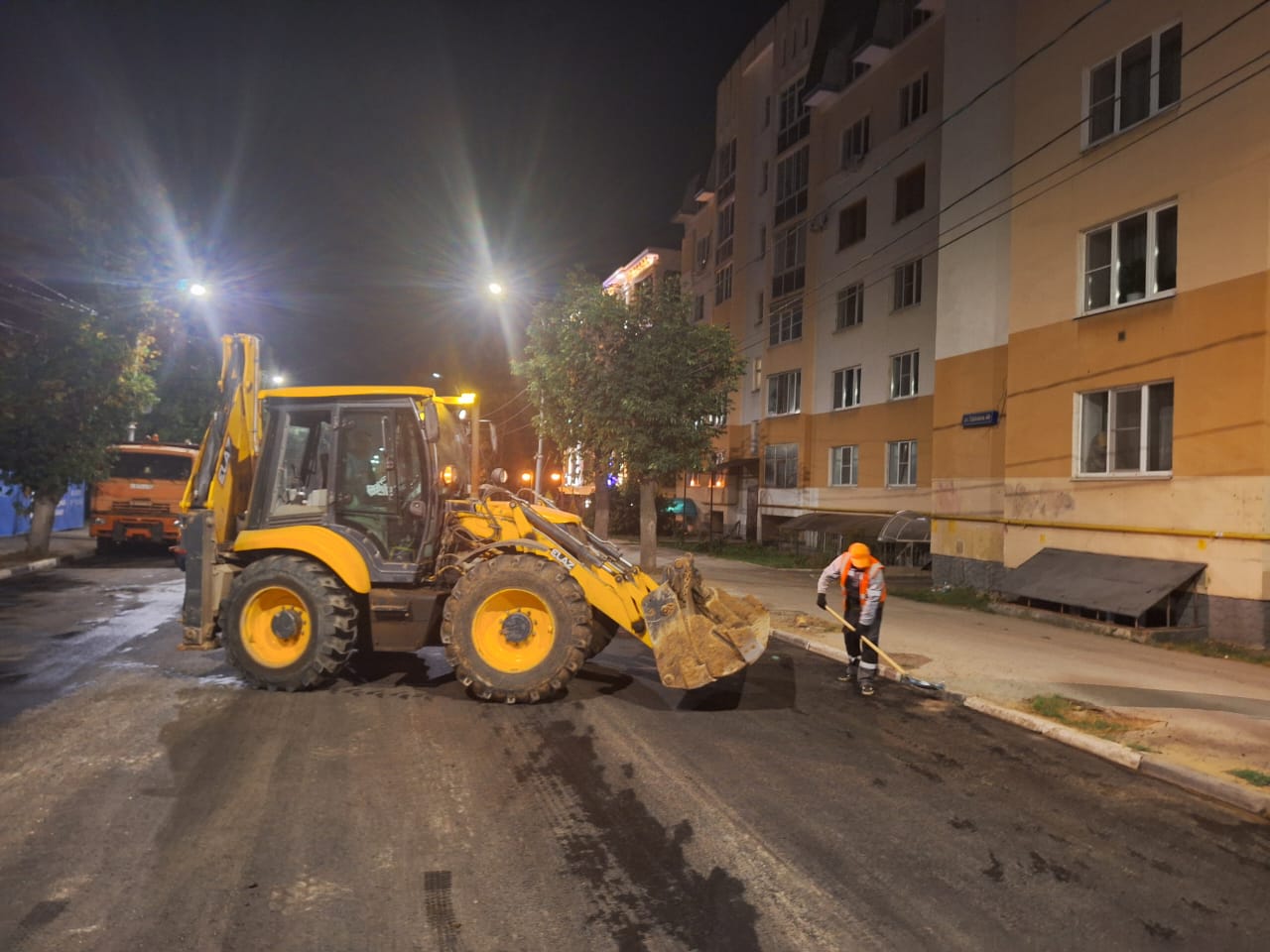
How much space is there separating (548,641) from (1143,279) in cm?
1119

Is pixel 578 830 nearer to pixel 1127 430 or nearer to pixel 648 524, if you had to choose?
pixel 1127 430

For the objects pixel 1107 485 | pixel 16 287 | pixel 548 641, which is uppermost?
pixel 16 287

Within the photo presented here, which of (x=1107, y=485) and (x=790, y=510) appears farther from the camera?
(x=790, y=510)

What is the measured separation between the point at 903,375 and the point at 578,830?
2224 cm

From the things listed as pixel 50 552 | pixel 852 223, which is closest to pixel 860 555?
pixel 50 552

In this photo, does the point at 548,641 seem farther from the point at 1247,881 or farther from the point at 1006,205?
the point at 1006,205

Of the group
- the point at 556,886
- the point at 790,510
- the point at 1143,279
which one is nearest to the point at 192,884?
the point at 556,886

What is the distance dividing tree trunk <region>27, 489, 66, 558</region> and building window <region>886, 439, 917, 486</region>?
21079 millimetres

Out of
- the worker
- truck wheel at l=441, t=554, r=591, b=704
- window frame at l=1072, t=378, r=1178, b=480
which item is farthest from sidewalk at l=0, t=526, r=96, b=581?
window frame at l=1072, t=378, r=1178, b=480

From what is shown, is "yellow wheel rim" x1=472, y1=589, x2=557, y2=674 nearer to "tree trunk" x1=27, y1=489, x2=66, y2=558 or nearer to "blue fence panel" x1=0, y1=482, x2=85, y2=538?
"tree trunk" x1=27, y1=489, x2=66, y2=558

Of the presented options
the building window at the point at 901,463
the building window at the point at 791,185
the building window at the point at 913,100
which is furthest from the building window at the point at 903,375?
the building window at the point at 791,185

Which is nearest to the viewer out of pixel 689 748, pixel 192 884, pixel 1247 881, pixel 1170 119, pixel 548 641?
pixel 192 884

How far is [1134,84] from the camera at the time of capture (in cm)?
1362

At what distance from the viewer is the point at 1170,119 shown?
499 inches
